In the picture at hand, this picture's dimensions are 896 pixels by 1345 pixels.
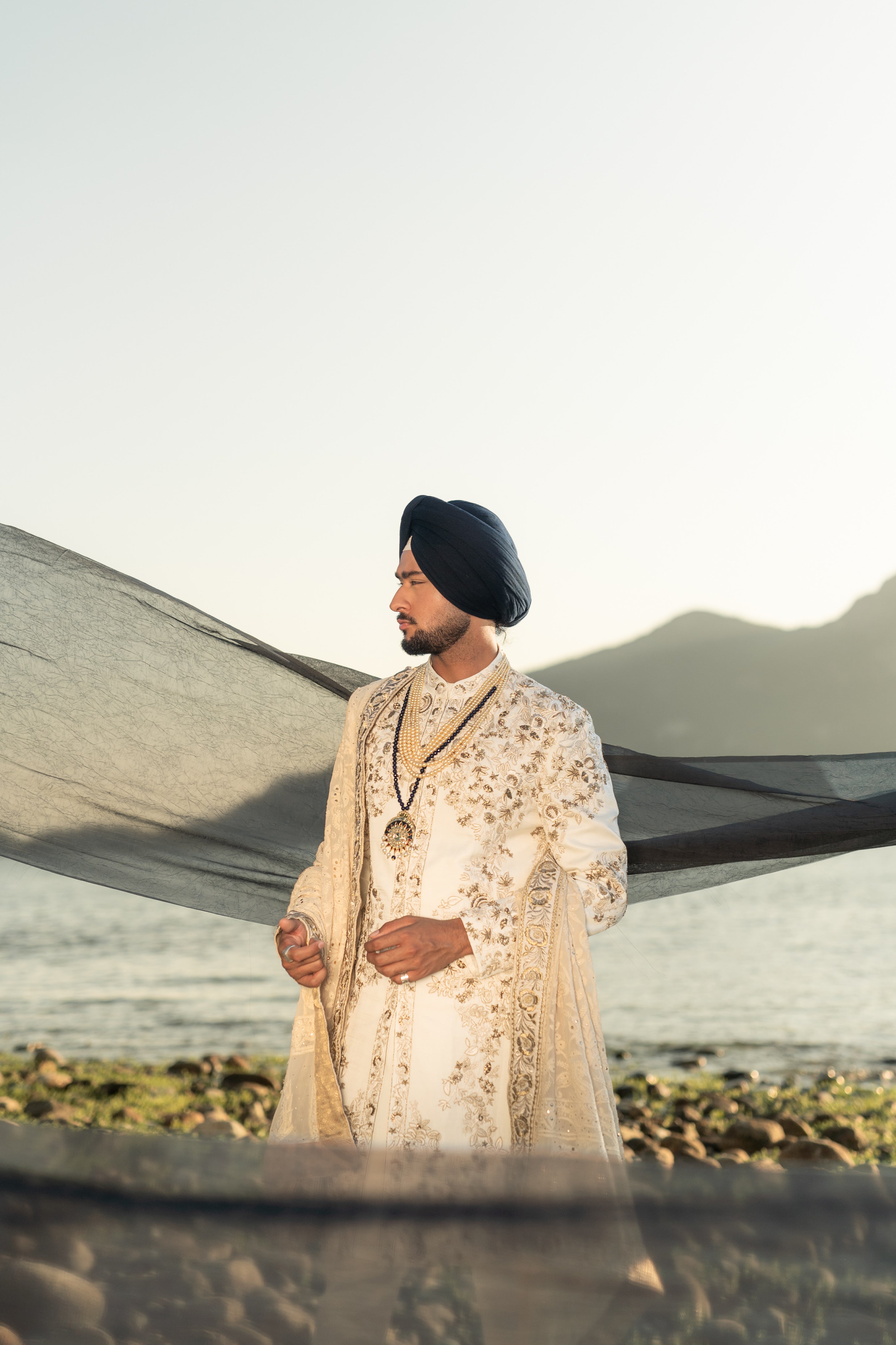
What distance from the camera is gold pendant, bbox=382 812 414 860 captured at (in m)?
2.20

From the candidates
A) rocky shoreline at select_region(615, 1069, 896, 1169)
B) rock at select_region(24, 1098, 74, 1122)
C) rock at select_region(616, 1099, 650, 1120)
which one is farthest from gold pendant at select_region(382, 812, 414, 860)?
rock at select_region(616, 1099, 650, 1120)

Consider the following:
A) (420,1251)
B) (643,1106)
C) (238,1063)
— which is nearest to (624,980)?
(238,1063)

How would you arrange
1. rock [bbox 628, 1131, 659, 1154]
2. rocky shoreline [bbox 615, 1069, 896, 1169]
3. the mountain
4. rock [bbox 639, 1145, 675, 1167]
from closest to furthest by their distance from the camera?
rock [bbox 639, 1145, 675, 1167]
rocky shoreline [bbox 615, 1069, 896, 1169]
rock [bbox 628, 1131, 659, 1154]
the mountain

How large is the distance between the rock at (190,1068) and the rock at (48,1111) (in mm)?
1808

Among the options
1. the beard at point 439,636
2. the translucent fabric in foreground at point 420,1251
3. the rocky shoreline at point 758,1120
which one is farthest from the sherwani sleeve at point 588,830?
the rocky shoreline at point 758,1120

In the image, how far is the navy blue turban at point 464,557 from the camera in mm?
2285

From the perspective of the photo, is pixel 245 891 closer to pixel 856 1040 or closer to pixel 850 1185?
pixel 850 1185

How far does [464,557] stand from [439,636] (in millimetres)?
170

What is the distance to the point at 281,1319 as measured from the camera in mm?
644

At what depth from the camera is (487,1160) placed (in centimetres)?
73

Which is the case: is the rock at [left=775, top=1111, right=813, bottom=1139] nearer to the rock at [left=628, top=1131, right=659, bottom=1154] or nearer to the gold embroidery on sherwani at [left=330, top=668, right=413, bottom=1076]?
the rock at [left=628, top=1131, right=659, bottom=1154]

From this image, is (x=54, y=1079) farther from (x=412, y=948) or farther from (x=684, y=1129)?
(x=412, y=948)

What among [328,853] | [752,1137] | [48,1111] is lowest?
[48,1111]

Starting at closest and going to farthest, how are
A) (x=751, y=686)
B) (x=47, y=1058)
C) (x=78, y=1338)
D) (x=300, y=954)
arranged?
(x=78, y=1338), (x=300, y=954), (x=47, y=1058), (x=751, y=686)
